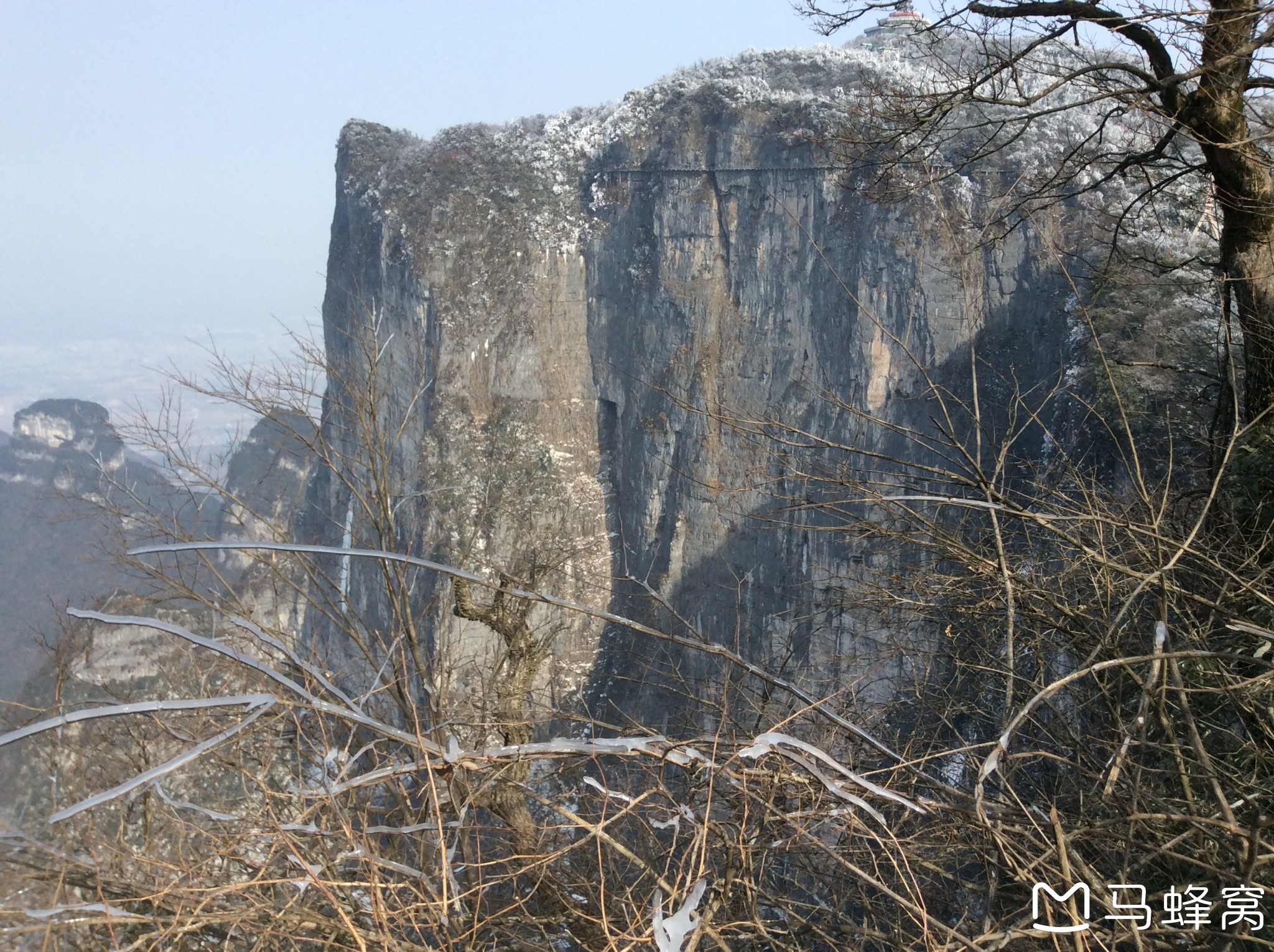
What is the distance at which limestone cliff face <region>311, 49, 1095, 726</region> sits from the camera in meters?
19.4

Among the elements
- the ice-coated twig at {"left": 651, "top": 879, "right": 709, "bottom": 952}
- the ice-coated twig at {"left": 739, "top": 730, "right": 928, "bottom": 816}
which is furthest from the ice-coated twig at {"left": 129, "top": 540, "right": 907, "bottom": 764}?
the ice-coated twig at {"left": 651, "top": 879, "right": 709, "bottom": 952}

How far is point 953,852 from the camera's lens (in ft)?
13.9

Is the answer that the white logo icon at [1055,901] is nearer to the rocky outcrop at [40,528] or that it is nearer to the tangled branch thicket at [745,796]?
the tangled branch thicket at [745,796]

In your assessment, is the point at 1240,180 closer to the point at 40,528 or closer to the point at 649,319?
the point at 649,319

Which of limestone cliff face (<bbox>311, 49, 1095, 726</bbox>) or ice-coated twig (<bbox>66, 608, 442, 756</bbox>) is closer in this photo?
ice-coated twig (<bbox>66, 608, 442, 756</bbox>)

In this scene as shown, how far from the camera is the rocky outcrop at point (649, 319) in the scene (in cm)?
1909

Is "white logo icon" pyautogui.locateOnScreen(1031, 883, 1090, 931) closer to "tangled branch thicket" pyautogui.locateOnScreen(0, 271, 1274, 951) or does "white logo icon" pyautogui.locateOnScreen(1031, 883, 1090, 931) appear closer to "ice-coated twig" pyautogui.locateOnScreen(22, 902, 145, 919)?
"tangled branch thicket" pyautogui.locateOnScreen(0, 271, 1274, 951)

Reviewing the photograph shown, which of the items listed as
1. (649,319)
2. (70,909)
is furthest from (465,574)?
(649,319)

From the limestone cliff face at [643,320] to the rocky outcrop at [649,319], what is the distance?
0.07 meters

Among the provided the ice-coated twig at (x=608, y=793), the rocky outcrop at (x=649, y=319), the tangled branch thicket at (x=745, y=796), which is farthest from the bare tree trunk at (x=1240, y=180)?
the rocky outcrop at (x=649, y=319)

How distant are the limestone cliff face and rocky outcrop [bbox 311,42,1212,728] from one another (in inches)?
2.7

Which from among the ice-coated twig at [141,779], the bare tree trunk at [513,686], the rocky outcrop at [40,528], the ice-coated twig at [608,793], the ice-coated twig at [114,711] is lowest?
the rocky outcrop at [40,528]

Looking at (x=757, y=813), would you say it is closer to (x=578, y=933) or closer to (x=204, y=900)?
(x=578, y=933)

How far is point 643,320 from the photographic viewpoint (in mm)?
23859
